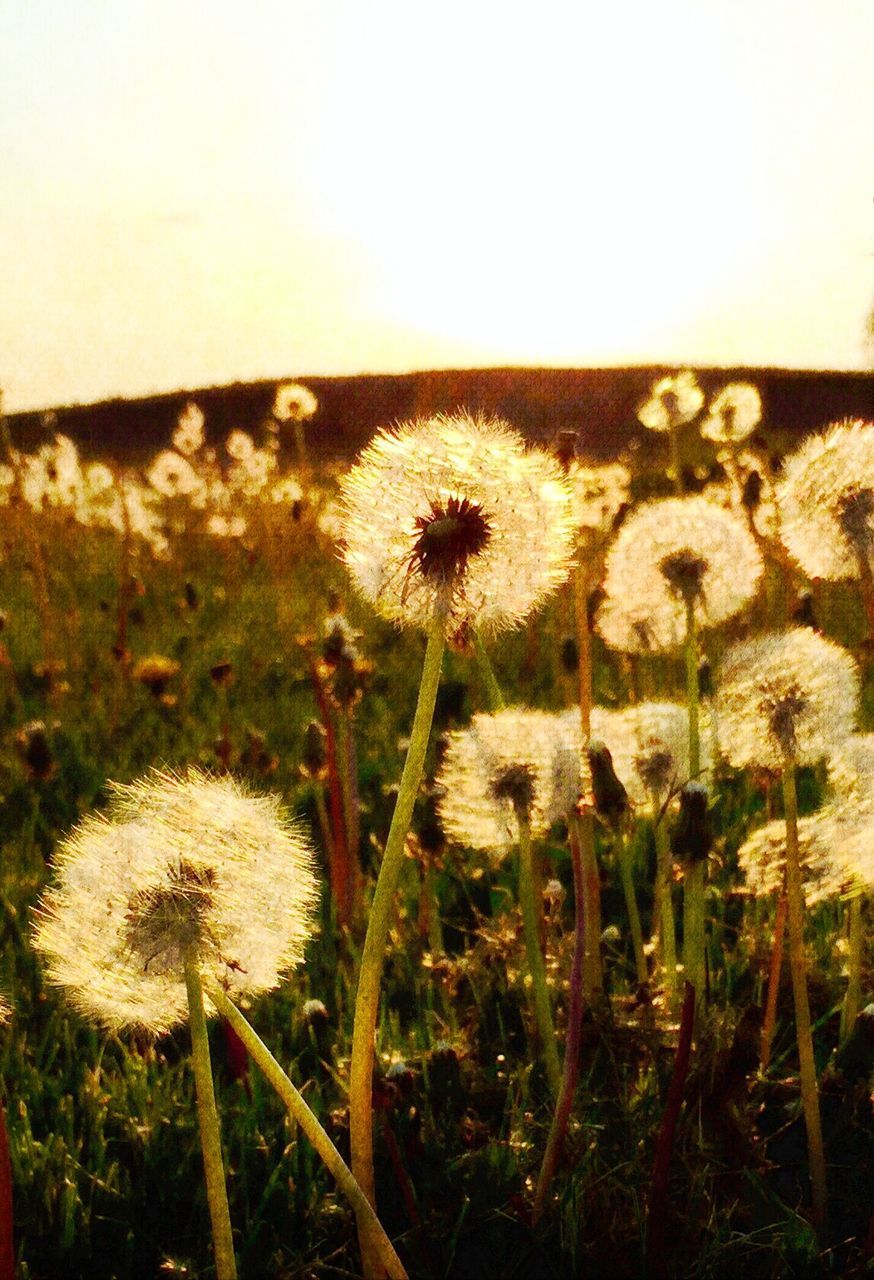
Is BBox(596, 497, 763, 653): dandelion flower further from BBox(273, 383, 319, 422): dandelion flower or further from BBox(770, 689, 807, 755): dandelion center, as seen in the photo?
BBox(273, 383, 319, 422): dandelion flower

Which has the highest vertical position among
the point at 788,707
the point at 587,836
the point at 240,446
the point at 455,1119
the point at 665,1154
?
the point at 240,446

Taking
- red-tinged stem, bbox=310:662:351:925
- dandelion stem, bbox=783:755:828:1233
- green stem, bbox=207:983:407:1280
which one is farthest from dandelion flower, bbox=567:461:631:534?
green stem, bbox=207:983:407:1280

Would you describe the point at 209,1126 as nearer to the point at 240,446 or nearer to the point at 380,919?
the point at 380,919

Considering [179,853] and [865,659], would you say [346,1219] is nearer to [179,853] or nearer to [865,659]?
[179,853]

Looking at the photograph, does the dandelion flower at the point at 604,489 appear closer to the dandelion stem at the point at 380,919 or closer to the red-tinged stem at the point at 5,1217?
the dandelion stem at the point at 380,919

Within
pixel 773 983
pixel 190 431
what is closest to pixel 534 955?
pixel 773 983
